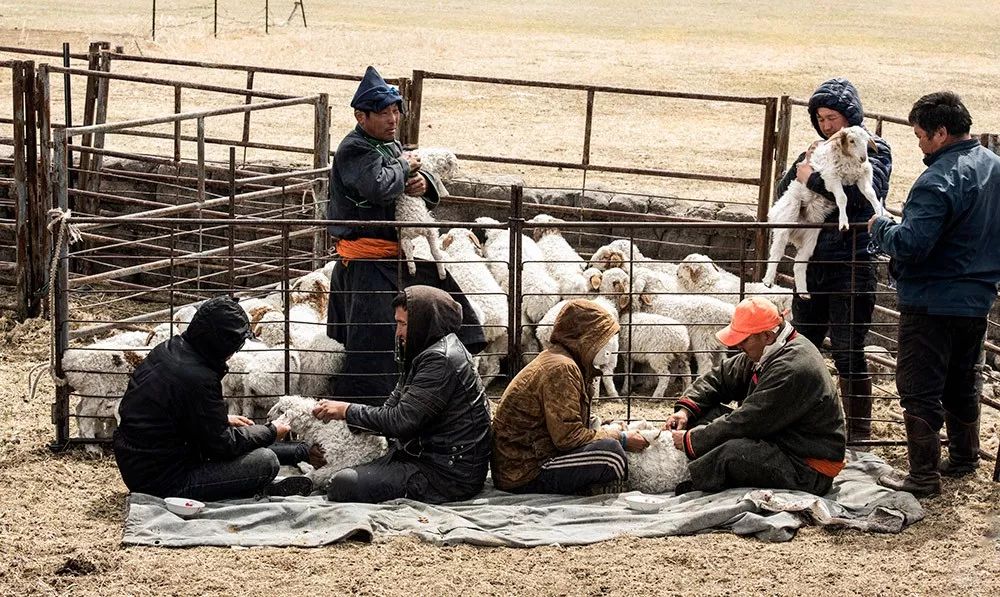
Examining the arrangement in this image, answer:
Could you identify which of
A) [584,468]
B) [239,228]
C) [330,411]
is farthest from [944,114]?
[239,228]

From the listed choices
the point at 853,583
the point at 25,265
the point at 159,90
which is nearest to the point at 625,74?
the point at 159,90

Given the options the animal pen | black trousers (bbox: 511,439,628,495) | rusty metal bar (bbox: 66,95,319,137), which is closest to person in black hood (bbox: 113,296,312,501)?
the animal pen

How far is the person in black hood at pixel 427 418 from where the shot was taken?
692cm

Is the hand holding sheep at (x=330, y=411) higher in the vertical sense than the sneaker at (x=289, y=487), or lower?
higher

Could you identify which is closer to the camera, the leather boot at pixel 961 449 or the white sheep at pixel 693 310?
the leather boot at pixel 961 449

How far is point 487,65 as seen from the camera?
98.9 feet

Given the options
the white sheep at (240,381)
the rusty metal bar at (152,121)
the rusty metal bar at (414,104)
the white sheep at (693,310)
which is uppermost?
the rusty metal bar at (414,104)

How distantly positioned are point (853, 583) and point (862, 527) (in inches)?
25.5

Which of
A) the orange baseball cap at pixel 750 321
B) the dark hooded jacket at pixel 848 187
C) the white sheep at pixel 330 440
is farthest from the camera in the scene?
the dark hooded jacket at pixel 848 187

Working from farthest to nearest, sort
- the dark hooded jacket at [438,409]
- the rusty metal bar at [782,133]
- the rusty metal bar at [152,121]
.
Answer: the rusty metal bar at [782,133], the rusty metal bar at [152,121], the dark hooded jacket at [438,409]

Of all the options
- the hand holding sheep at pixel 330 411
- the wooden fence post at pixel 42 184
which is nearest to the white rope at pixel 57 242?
the hand holding sheep at pixel 330 411

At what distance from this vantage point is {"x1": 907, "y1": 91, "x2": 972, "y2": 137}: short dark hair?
7.05 metres

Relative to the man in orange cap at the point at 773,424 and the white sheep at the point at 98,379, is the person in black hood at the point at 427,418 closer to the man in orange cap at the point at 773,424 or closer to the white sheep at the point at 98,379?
the man in orange cap at the point at 773,424

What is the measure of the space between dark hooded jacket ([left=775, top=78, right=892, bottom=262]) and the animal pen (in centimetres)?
49
